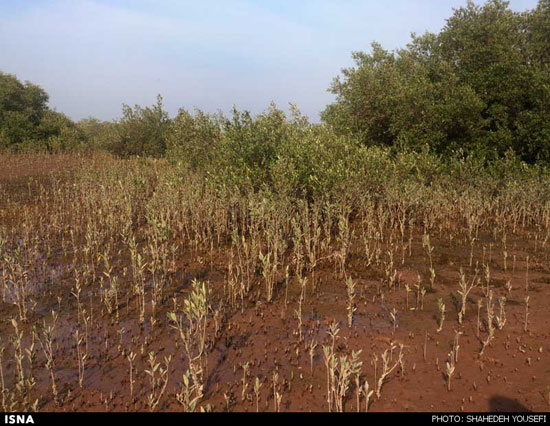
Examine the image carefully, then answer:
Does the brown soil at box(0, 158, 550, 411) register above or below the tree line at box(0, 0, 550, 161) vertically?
below

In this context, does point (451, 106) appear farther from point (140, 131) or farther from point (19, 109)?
point (19, 109)

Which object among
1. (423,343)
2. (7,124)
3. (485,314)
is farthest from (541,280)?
(7,124)

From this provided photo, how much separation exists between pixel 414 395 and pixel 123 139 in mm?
32141

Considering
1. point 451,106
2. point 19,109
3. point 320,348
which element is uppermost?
point 19,109

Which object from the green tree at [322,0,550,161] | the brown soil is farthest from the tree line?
the brown soil

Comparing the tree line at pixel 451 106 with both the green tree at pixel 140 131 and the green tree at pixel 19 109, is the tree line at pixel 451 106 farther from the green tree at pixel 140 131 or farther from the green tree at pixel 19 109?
the green tree at pixel 19 109

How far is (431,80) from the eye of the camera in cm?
2528

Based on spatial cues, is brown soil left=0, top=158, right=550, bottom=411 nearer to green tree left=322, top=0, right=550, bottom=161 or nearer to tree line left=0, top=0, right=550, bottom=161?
tree line left=0, top=0, right=550, bottom=161

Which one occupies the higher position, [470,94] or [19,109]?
[19,109]

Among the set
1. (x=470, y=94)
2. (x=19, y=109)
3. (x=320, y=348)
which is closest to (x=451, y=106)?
(x=470, y=94)

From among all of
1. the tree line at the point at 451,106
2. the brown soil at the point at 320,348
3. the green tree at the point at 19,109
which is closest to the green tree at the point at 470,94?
the tree line at the point at 451,106

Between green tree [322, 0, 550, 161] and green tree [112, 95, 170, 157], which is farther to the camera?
green tree [112, 95, 170, 157]

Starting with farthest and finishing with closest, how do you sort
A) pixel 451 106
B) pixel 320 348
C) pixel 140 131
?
1. pixel 140 131
2. pixel 451 106
3. pixel 320 348
